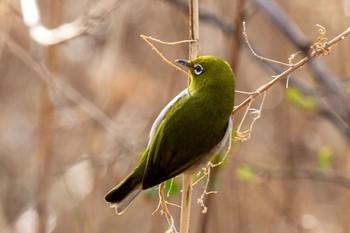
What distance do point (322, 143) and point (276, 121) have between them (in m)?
0.36

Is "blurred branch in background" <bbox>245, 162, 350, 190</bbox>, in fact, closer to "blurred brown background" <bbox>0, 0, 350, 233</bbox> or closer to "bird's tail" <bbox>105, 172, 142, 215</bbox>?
"blurred brown background" <bbox>0, 0, 350, 233</bbox>

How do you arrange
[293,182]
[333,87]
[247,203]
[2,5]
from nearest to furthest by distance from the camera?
[333,87] < [2,5] < [293,182] < [247,203]

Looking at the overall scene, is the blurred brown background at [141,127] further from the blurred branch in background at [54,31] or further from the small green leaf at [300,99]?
the blurred branch in background at [54,31]

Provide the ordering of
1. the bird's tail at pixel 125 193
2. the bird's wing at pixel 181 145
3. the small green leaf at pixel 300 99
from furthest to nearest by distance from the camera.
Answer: the small green leaf at pixel 300 99 < the bird's tail at pixel 125 193 < the bird's wing at pixel 181 145

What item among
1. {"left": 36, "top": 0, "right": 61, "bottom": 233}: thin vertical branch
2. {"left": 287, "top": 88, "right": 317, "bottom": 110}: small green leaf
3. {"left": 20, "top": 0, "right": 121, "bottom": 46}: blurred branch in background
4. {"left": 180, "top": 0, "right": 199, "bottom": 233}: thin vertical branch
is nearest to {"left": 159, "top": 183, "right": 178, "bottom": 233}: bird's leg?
{"left": 180, "top": 0, "right": 199, "bottom": 233}: thin vertical branch

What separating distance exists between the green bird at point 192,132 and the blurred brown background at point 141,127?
1319 millimetres

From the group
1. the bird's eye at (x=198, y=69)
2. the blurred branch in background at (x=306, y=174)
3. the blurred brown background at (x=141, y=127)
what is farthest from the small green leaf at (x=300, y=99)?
the bird's eye at (x=198, y=69)

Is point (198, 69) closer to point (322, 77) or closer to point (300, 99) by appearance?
point (322, 77)

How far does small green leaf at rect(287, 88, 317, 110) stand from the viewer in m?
3.14

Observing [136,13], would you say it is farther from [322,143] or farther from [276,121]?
[322,143]

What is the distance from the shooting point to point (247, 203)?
4.94m

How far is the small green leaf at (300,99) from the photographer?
124 inches

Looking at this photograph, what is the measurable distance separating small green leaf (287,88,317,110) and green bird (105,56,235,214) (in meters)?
1.11

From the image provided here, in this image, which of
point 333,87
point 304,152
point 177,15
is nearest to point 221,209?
point 304,152
